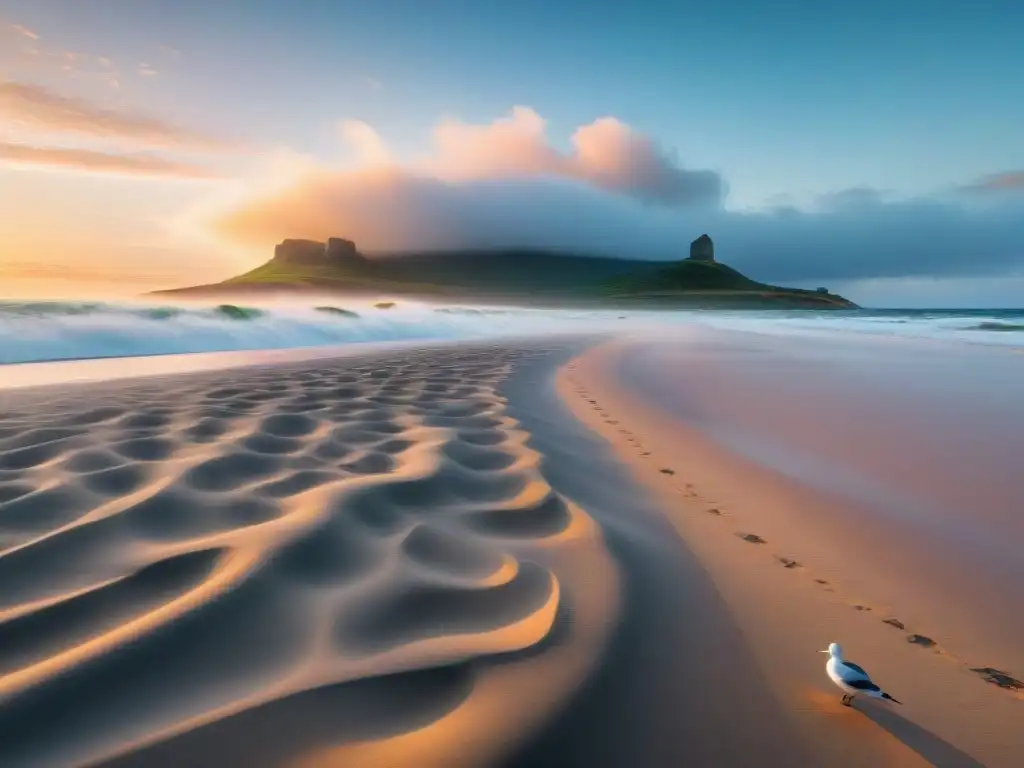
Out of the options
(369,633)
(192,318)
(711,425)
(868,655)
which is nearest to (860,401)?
(711,425)

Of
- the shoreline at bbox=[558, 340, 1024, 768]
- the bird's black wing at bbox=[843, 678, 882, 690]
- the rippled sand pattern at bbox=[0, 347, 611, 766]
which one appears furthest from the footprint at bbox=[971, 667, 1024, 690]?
the rippled sand pattern at bbox=[0, 347, 611, 766]

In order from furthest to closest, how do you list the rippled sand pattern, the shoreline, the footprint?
the footprint
the shoreline
the rippled sand pattern

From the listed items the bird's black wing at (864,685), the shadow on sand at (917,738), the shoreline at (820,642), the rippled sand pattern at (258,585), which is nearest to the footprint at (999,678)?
the shoreline at (820,642)

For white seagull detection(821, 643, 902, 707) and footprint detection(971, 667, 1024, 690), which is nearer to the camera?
white seagull detection(821, 643, 902, 707)

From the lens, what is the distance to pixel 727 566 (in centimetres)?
248

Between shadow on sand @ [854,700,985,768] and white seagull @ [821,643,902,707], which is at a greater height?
white seagull @ [821,643,902,707]

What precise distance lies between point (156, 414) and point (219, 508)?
2528mm

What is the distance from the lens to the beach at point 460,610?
1388 millimetres

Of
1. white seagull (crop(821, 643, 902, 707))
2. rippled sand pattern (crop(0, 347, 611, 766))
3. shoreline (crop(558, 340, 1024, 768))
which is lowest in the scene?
shoreline (crop(558, 340, 1024, 768))

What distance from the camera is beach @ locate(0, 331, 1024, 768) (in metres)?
1.39

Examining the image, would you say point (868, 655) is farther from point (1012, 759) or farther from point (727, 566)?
point (727, 566)

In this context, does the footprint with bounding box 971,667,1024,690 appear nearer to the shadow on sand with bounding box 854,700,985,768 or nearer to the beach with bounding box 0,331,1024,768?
the beach with bounding box 0,331,1024,768

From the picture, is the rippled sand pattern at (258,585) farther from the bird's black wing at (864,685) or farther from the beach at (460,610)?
the bird's black wing at (864,685)

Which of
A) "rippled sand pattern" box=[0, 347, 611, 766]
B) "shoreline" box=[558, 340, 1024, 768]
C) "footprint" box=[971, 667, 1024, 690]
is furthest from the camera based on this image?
"footprint" box=[971, 667, 1024, 690]
